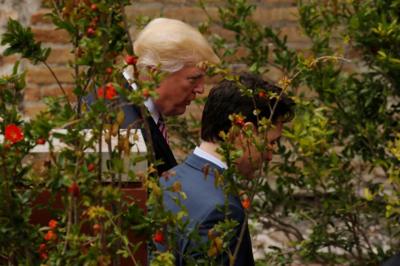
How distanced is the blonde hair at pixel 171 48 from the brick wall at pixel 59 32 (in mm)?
A: 1962

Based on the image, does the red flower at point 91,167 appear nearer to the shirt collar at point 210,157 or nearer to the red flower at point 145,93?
the red flower at point 145,93

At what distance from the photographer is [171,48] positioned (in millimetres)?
4000

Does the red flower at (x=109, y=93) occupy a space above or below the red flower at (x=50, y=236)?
above

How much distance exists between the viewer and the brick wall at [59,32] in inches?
238

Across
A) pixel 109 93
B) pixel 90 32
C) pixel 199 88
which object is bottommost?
pixel 199 88

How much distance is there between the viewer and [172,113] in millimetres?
4086

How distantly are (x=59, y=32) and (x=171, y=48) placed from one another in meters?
2.17

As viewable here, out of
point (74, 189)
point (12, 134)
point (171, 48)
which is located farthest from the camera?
point (171, 48)

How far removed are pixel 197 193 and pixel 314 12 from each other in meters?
2.21

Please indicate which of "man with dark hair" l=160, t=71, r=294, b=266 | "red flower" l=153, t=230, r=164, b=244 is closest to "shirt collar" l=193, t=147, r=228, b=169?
"man with dark hair" l=160, t=71, r=294, b=266

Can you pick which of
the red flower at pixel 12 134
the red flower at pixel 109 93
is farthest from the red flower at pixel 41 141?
the red flower at pixel 109 93

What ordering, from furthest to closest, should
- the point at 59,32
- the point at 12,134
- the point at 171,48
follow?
the point at 59,32, the point at 171,48, the point at 12,134

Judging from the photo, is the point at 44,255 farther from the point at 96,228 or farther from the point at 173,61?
the point at 173,61

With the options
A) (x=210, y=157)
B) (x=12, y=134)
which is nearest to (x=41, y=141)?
(x=12, y=134)
